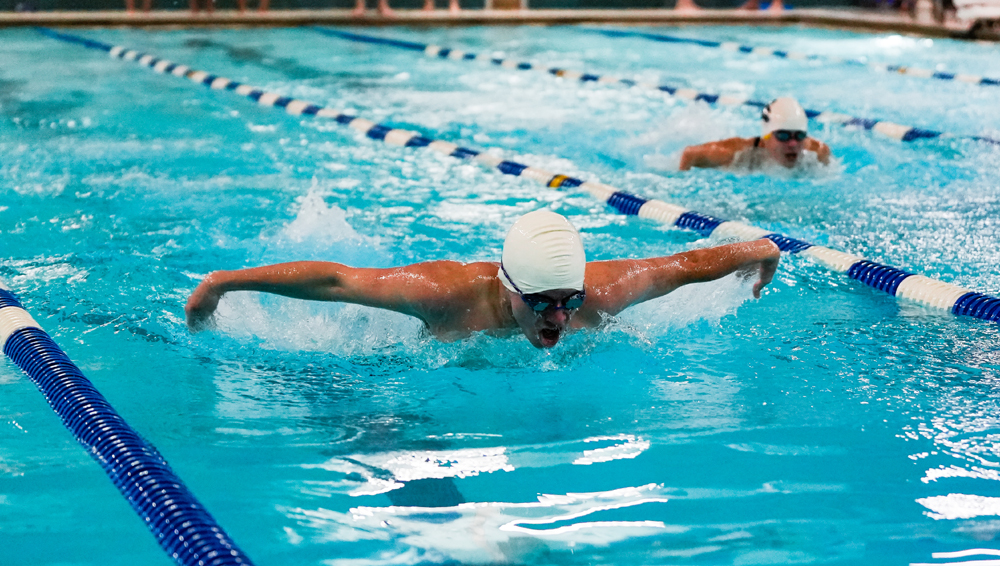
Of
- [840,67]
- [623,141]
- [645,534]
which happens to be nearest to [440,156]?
[623,141]

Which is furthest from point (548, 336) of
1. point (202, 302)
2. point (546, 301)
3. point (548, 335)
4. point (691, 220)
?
point (691, 220)

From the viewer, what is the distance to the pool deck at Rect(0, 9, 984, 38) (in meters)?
14.2

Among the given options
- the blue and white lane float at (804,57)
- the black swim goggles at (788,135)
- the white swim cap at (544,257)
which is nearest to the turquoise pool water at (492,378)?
the black swim goggles at (788,135)

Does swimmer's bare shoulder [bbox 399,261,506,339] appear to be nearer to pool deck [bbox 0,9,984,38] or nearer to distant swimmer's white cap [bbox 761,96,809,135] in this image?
distant swimmer's white cap [bbox 761,96,809,135]

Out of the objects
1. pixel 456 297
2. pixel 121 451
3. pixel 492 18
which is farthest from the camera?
pixel 492 18

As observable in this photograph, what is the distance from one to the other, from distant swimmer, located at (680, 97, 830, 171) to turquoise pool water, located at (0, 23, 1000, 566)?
14cm

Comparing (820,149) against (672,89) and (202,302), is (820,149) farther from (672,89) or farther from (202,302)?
(202,302)

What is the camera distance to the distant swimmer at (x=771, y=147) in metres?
5.72

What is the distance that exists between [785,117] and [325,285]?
3643mm

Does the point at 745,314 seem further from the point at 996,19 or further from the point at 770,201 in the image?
the point at 996,19

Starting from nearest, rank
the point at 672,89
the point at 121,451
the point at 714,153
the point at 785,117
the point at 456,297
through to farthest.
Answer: the point at 121,451 < the point at 456,297 < the point at 785,117 < the point at 714,153 < the point at 672,89

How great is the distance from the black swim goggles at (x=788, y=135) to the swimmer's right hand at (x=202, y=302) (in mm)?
3776

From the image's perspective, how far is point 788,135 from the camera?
5723mm

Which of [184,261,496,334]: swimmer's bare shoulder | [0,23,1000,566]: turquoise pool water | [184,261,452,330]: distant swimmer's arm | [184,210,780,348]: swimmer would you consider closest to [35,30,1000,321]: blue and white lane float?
[0,23,1000,566]: turquoise pool water
